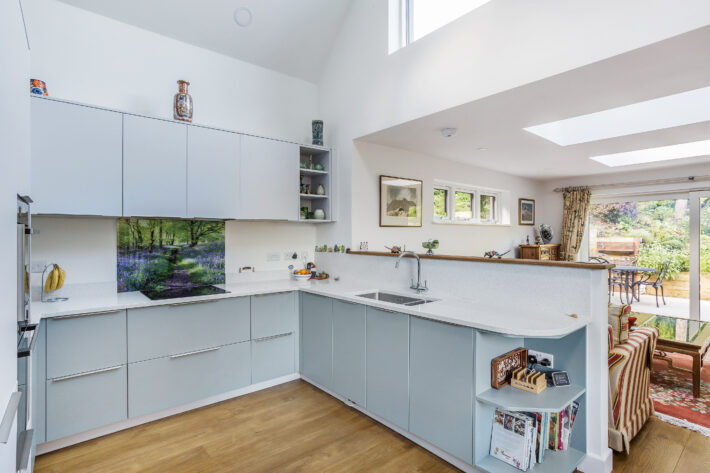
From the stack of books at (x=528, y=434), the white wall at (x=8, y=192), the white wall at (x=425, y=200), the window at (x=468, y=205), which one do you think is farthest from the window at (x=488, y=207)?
the white wall at (x=8, y=192)

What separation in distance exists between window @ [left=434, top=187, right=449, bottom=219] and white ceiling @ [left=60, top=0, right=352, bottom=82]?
6.60ft

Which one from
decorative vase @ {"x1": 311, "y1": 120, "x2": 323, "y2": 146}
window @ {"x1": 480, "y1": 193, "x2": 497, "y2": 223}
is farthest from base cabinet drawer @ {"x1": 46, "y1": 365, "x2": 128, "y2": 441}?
window @ {"x1": 480, "y1": 193, "x2": 497, "y2": 223}

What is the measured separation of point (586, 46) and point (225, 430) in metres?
3.21

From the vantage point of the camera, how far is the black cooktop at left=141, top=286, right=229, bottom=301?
2.65 m

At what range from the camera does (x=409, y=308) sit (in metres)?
2.21

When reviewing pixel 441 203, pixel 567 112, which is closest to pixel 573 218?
pixel 441 203

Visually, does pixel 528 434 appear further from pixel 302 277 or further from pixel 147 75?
pixel 147 75

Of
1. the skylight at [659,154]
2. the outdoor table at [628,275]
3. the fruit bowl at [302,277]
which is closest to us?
the fruit bowl at [302,277]

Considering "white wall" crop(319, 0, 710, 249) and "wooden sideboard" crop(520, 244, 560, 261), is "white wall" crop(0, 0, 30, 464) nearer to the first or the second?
"white wall" crop(319, 0, 710, 249)

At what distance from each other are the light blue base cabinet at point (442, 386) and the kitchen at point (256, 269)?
0.01 m

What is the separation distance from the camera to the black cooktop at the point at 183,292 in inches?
104

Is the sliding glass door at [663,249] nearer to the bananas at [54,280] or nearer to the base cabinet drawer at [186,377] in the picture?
the base cabinet drawer at [186,377]

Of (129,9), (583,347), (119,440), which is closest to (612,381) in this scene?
(583,347)

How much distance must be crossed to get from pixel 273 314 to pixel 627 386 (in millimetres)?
2525
